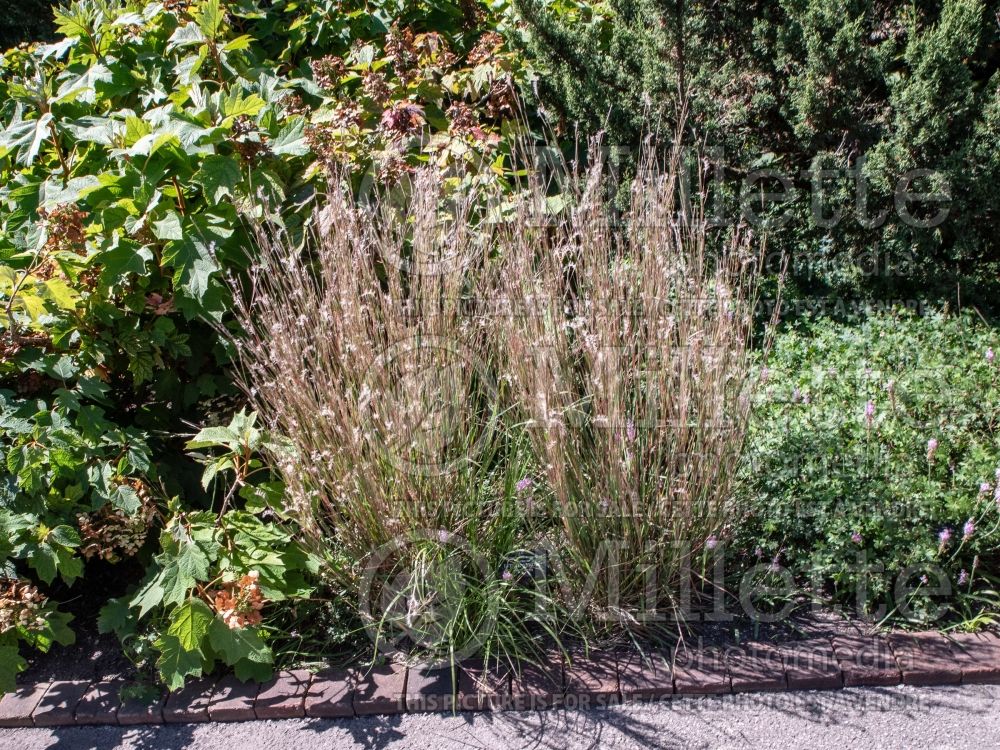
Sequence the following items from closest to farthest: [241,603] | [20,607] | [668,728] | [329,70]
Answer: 1. [668,728]
2. [241,603]
3. [20,607]
4. [329,70]

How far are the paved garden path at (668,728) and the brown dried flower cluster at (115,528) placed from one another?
581 millimetres

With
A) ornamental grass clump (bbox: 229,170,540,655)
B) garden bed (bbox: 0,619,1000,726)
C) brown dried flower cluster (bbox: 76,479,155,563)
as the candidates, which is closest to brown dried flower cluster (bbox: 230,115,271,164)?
ornamental grass clump (bbox: 229,170,540,655)

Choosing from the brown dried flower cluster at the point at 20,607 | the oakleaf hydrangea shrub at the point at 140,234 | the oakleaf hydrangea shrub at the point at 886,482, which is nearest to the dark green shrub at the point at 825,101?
the oakleaf hydrangea shrub at the point at 140,234

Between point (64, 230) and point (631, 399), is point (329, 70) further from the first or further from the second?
point (631, 399)

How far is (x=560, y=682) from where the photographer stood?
2807 millimetres

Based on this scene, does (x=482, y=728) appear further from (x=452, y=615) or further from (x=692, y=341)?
(x=692, y=341)

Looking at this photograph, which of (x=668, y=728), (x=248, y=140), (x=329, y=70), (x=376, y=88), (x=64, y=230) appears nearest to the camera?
(x=668, y=728)

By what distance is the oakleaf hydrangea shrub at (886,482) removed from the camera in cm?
291

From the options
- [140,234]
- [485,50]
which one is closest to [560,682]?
[140,234]

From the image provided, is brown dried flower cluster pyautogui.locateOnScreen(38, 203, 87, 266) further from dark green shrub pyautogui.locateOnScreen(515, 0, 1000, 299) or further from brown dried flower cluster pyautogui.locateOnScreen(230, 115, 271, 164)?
dark green shrub pyautogui.locateOnScreen(515, 0, 1000, 299)

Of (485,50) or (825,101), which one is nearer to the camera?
(825,101)

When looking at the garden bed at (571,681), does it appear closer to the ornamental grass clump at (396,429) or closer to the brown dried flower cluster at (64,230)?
the ornamental grass clump at (396,429)

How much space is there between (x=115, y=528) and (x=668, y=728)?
192 centimetres

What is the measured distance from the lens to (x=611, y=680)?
279 centimetres
